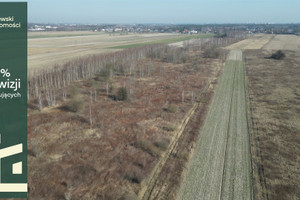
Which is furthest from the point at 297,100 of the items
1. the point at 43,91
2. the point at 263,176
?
the point at 43,91

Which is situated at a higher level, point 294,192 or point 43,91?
point 43,91

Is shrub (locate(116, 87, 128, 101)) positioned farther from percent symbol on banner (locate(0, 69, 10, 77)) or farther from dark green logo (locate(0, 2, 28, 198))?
percent symbol on banner (locate(0, 69, 10, 77))

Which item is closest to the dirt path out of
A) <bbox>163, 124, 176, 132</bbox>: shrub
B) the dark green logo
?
Answer: <bbox>163, 124, 176, 132</bbox>: shrub

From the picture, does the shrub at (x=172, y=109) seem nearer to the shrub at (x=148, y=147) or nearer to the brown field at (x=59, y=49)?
the shrub at (x=148, y=147)

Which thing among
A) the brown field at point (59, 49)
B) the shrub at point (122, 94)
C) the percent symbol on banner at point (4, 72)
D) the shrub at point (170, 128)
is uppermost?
the brown field at point (59, 49)

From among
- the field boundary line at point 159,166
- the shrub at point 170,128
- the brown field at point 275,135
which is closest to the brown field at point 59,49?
the shrub at point 170,128

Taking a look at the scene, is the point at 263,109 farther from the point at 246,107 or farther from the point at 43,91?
the point at 43,91
